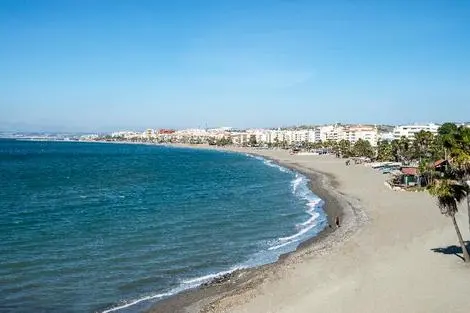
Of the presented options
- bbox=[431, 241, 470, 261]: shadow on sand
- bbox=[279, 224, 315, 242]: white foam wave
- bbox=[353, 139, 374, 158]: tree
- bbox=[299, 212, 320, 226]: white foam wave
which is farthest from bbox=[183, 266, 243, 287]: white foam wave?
bbox=[353, 139, 374, 158]: tree

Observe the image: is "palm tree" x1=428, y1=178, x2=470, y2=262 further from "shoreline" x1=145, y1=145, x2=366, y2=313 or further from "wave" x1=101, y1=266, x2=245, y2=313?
"wave" x1=101, y1=266, x2=245, y2=313

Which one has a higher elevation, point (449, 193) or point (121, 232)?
point (449, 193)

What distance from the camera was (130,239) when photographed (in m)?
31.0

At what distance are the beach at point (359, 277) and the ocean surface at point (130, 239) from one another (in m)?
1.64

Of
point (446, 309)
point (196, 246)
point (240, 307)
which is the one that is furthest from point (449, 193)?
point (196, 246)

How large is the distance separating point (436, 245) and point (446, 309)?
35.6 feet

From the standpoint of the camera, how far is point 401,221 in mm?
35562

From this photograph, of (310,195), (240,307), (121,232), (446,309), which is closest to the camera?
(446,309)

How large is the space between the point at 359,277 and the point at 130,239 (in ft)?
49.0

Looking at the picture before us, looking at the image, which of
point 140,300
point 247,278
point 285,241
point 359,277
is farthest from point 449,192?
point 140,300

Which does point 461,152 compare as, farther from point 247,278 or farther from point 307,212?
point 307,212

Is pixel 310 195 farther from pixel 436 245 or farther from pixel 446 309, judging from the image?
pixel 446 309

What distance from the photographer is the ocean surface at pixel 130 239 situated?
70.1ft

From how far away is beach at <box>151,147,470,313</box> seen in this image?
1800cm
